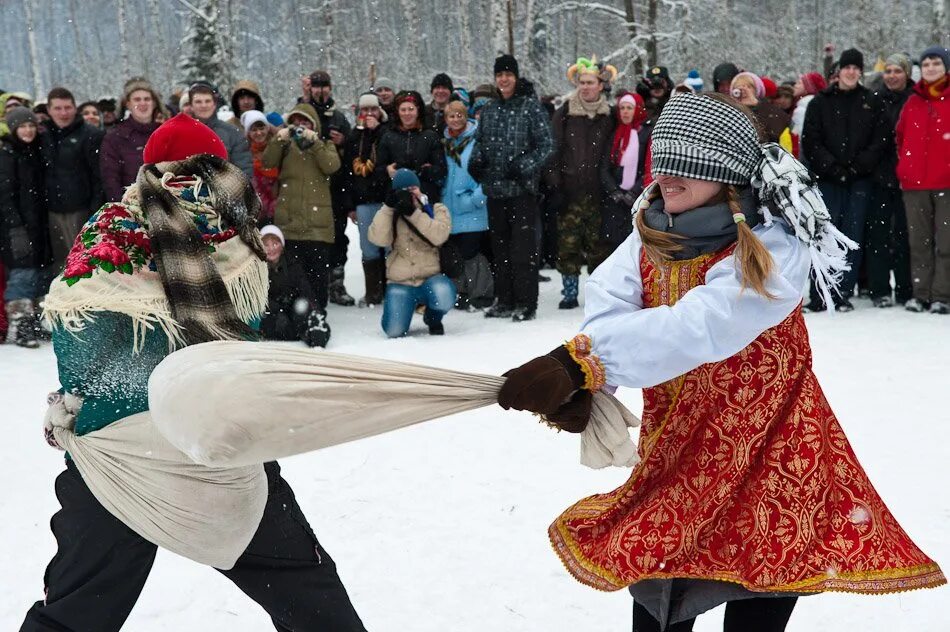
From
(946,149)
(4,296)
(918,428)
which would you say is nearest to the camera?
(918,428)

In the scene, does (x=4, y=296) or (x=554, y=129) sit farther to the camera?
(x=554, y=129)

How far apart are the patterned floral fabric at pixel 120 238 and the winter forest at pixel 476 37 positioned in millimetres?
15240

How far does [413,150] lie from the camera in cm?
834

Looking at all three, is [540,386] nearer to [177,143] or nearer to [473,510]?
[177,143]

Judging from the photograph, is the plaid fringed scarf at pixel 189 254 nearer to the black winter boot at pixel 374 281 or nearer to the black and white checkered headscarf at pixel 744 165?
the black and white checkered headscarf at pixel 744 165

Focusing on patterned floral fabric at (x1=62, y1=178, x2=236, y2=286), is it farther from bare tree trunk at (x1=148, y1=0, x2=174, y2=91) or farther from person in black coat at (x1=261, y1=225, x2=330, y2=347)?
bare tree trunk at (x1=148, y1=0, x2=174, y2=91)

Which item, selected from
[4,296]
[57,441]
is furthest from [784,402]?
[4,296]

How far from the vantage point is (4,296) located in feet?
25.5

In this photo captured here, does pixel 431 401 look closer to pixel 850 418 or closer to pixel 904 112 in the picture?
pixel 850 418

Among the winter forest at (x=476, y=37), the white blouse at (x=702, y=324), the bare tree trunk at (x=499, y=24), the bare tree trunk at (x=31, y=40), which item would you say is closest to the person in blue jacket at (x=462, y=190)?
the white blouse at (x=702, y=324)

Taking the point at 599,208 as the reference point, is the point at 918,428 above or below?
below

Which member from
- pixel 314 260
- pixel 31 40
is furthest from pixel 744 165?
pixel 31 40

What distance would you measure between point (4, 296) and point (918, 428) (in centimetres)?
673

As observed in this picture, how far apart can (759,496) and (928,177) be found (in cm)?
623
